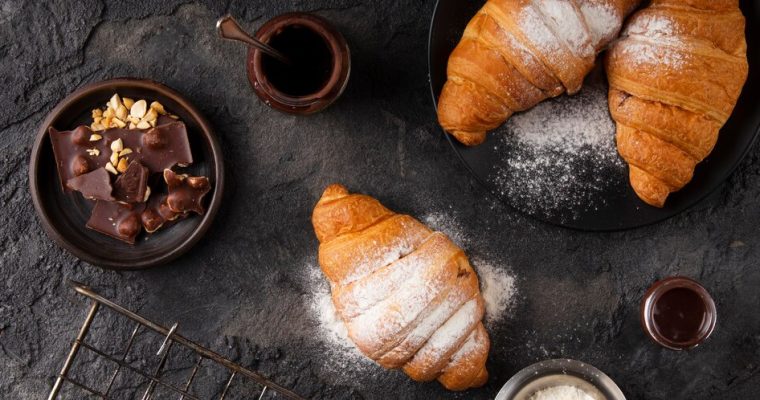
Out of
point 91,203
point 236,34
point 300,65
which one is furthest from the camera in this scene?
point 91,203

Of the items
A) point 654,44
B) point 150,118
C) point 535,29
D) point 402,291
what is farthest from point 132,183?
point 654,44

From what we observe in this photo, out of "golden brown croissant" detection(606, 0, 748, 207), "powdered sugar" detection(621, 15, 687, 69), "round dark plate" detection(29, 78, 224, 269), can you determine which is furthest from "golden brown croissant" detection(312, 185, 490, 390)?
"powdered sugar" detection(621, 15, 687, 69)

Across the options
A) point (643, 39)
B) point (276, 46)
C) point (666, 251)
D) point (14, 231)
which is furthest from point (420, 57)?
point (14, 231)

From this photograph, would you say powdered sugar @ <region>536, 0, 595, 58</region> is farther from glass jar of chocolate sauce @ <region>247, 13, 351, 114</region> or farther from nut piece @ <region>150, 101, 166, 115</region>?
nut piece @ <region>150, 101, 166, 115</region>

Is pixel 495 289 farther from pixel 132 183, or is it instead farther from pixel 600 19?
pixel 132 183

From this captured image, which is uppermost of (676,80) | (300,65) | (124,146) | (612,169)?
(676,80)

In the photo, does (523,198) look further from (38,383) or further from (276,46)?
(38,383)
